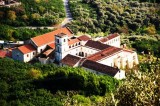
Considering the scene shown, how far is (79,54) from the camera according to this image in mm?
52625

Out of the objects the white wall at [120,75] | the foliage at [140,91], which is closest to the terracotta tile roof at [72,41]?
the white wall at [120,75]

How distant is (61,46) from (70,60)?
2.03 metres

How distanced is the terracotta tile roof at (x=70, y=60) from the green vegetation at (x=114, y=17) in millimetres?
15428

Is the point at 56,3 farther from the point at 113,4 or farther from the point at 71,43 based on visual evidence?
the point at 71,43

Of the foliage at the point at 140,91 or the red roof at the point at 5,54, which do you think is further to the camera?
the red roof at the point at 5,54

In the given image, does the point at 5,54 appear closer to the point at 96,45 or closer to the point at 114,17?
the point at 96,45

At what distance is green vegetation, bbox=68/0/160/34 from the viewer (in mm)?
67438

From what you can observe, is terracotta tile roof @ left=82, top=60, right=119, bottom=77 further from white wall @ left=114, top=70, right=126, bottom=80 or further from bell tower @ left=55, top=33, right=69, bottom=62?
bell tower @ left=55, top=33, right=69, bottom=62

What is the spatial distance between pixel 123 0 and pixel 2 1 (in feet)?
78.5

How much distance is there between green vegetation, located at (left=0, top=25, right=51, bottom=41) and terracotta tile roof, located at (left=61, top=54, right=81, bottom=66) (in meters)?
13.0

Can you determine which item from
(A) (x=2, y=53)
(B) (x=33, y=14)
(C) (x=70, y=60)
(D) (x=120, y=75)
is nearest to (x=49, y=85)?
(C) (x=70, y=60)

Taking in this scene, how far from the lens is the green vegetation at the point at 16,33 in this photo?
60000 millimetres

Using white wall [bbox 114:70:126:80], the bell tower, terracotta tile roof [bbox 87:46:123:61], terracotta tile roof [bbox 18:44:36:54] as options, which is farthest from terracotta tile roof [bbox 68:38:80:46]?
white wall [bbox 114:70:126:80]

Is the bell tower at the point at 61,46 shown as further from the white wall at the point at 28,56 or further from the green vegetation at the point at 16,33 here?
the green vegetation at the point at 16,33
